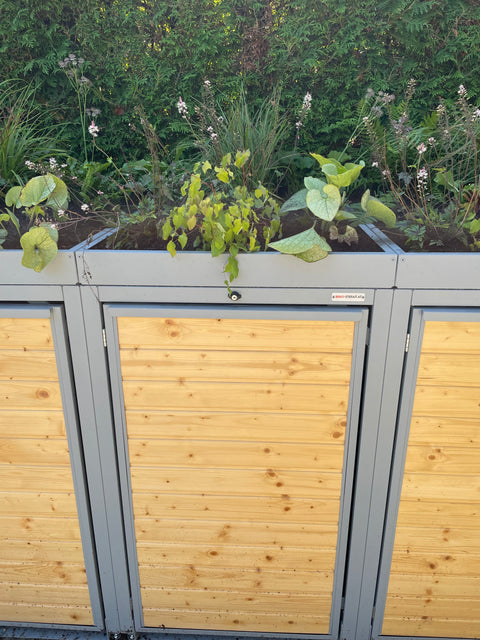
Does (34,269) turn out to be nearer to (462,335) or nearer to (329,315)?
(329,315)

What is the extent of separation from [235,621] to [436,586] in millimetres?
932

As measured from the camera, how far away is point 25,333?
1.78 meters

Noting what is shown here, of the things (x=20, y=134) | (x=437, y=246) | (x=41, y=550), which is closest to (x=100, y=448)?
(x=41, y=550)

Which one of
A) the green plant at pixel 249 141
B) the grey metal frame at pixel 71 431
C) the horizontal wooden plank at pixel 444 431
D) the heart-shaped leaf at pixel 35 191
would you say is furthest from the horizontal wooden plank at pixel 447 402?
the heart-shaped leaf at pixel 35 191

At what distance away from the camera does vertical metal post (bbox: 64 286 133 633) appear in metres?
1.76

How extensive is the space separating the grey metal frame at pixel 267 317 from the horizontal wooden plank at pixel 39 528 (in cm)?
25

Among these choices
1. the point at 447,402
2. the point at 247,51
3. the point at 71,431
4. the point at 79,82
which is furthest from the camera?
the point at 247,51

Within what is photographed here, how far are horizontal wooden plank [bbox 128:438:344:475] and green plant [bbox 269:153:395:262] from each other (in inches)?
31.5

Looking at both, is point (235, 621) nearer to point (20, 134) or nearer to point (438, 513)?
point (438, 513)

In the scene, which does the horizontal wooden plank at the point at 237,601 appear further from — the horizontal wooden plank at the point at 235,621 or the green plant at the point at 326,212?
the green plant at the point at 326,212

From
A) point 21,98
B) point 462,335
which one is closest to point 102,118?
point 21,98

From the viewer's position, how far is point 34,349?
71.1 inches

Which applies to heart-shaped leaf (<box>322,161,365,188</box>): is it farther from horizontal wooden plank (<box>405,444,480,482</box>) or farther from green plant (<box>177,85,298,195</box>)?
horizontal wooden plank (<box>405,444,480,482</box>)

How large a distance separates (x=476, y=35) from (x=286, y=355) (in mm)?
1873
